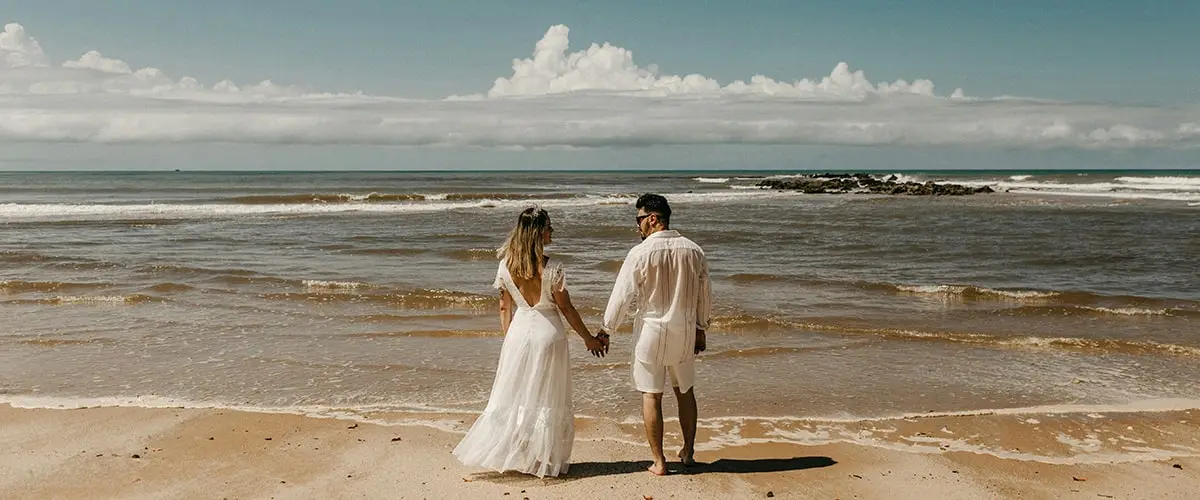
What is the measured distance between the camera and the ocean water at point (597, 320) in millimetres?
7586

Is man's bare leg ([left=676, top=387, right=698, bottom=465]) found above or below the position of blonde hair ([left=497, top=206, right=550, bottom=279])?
below

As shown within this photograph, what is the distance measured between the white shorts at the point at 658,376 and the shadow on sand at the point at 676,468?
57 cm

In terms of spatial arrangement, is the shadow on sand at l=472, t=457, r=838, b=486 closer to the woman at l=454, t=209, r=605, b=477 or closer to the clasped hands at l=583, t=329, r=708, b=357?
the woman at l=454, t=209, r=605, b=477

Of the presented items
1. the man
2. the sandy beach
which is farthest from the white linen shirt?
the sandy beach

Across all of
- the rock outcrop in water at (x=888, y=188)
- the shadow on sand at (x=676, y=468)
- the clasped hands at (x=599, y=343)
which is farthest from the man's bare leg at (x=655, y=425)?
the rock outcrop in water at (x=888, y=188)

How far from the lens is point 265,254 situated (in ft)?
63.6

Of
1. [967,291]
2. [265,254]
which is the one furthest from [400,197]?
[967,291]

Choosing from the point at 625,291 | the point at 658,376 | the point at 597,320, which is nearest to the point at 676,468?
the point at 658,376

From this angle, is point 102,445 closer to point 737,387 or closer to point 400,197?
point 737,387

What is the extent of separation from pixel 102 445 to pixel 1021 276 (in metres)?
14.9

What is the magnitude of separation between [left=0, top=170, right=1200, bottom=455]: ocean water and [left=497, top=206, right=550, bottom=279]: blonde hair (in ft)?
7.84

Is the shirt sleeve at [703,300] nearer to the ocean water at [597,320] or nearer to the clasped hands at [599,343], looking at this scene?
the clasped hands at [599,343]

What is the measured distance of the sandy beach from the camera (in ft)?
16.5

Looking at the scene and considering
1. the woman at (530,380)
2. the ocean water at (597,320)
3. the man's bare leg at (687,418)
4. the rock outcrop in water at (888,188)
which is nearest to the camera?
the woman at (530,380)
